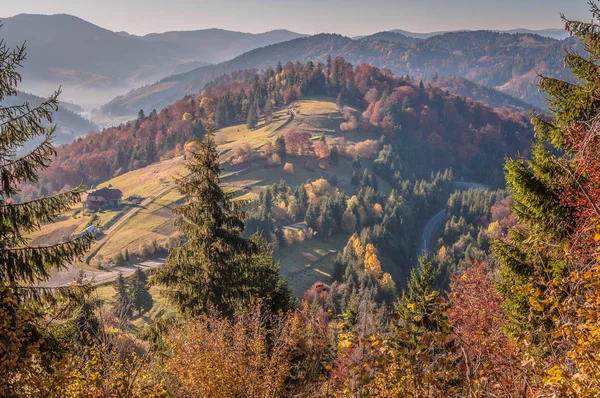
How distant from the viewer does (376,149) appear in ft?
569

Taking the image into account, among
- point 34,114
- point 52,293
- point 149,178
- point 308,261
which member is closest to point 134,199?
point 149,178

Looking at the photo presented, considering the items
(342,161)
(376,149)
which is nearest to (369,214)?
(342,161)

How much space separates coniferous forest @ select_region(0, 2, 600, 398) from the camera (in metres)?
7.00

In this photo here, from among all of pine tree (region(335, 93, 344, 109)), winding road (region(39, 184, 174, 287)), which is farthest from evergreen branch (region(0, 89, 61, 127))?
pine tree (region(335, 93, 344, 109))

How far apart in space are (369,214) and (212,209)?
10354 centimetres

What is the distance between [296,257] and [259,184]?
135ft

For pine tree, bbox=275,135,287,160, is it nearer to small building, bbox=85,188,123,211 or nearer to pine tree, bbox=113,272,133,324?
small building, bbox=85,188,123,211

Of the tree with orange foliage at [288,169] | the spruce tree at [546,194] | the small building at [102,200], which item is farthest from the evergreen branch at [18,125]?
the tree with orange foliage at [288,169]

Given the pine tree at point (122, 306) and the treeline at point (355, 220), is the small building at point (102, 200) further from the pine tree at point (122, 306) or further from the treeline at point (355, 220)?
the pine tree at point (122, 306)

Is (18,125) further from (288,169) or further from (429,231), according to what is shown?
(288,169)

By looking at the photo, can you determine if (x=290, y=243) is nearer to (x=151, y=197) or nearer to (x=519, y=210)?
(x=151, y=197)

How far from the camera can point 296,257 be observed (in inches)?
3871

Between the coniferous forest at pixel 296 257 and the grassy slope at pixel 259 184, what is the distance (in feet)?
2.79

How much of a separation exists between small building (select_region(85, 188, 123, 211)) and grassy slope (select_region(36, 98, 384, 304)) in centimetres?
500
